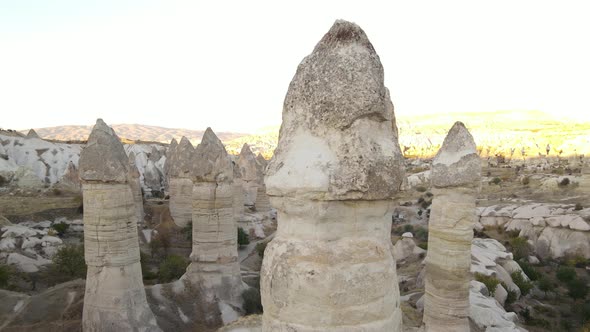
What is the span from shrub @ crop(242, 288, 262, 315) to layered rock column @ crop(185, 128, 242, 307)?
163mm

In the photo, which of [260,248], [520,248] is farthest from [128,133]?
[520,248]

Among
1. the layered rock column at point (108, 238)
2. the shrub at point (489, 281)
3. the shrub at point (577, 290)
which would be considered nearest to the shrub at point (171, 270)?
the layered rock column at point (108, 238)

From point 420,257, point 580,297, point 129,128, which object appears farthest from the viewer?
point 129,128

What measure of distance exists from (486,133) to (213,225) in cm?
7537

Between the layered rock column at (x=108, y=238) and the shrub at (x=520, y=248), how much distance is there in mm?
14395

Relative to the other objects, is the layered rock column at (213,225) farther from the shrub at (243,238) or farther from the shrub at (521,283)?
the shrub at (521,283)

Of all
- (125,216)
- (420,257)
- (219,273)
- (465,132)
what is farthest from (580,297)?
(125,216)

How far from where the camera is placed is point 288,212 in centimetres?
280

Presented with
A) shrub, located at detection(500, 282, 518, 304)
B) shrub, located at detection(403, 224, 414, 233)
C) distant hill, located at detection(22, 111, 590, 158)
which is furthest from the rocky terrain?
distant hill, located at detection(22, 111, 590, 158)

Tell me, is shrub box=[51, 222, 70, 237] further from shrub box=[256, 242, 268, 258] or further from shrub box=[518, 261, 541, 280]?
shrub box=[518, 261, 541, 280]

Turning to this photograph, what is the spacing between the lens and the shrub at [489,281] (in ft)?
38.0

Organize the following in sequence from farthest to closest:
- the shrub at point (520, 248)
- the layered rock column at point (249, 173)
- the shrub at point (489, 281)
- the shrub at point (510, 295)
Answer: the layered rock column at point (249, 173), the shrub at point (520, 248), the shrub at point (510, 295), the shrub at point (489, 281)

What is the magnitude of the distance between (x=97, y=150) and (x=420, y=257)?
11824 mm

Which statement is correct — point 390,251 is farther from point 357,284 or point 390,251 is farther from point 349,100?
point 349,100
